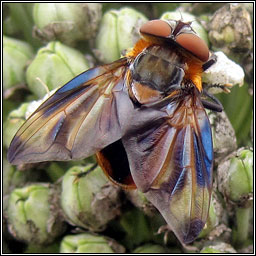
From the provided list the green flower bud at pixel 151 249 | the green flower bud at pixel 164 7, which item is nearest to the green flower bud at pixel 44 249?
the green flower bud at pixel 151 249

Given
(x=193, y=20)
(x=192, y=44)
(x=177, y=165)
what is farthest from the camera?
(x=193, y=20)

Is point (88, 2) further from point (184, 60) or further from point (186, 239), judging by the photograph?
point (186, 239)

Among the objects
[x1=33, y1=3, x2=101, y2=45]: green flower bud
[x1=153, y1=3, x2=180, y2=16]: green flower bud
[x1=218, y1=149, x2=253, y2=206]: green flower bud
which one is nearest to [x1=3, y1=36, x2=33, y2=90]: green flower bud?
[x1=33, y1=3, x2=101, y2=45]: green flower bud

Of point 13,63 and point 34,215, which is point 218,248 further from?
point 13,63

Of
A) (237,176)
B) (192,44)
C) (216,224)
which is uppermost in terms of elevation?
(192,44)

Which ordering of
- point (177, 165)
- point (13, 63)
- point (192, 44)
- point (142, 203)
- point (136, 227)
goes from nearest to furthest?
point (177, 165)
point (192, 44)
point (142, 203)
point (136, 227)
point (13, 63)

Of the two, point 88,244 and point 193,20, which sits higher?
point 193,20

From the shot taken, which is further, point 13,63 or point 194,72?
point 13,63

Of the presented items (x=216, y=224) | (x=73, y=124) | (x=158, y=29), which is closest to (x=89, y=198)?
(x=73, y=124)
